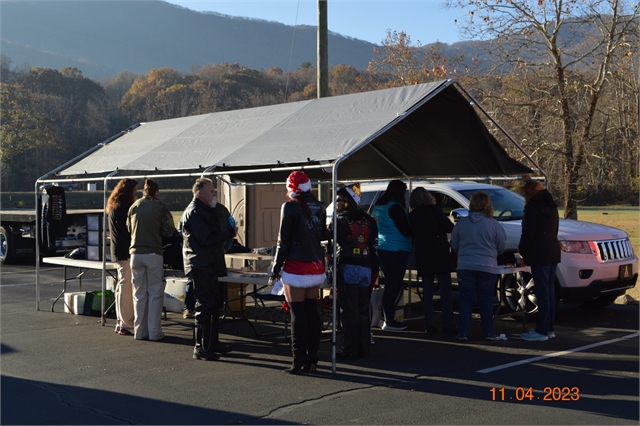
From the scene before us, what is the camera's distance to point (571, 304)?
12148 mm

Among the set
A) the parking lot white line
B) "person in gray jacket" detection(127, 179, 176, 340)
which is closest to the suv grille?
the parking lot white line

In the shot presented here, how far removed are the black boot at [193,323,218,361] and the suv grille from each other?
226 inches

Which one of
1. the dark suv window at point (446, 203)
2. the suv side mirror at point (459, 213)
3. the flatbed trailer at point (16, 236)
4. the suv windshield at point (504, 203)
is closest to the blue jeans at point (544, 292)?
the suv side mirror at point (459, 213)

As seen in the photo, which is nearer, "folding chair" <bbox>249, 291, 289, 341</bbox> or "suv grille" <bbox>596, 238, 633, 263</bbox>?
"folding chair" <bbox>249, 291, 289, 341</bbox>

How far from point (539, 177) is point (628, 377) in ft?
13.2

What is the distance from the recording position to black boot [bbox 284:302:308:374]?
7.30 m

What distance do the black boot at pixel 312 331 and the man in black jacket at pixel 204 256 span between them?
1.27m

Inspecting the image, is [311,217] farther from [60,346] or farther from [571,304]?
[571,304]

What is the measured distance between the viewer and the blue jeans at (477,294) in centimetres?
898

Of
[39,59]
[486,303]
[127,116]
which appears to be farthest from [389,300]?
[39,59]

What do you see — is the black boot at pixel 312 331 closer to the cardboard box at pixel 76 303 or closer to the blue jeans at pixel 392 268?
the blue jeans at pixel 392 268

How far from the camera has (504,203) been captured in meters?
11.8

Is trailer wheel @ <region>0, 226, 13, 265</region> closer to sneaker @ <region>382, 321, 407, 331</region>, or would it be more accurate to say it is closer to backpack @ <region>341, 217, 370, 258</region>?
Result: sneaker @ <region>382, 321, 407, 331</region>

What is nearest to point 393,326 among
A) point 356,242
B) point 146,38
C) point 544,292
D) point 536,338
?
point 536,338
